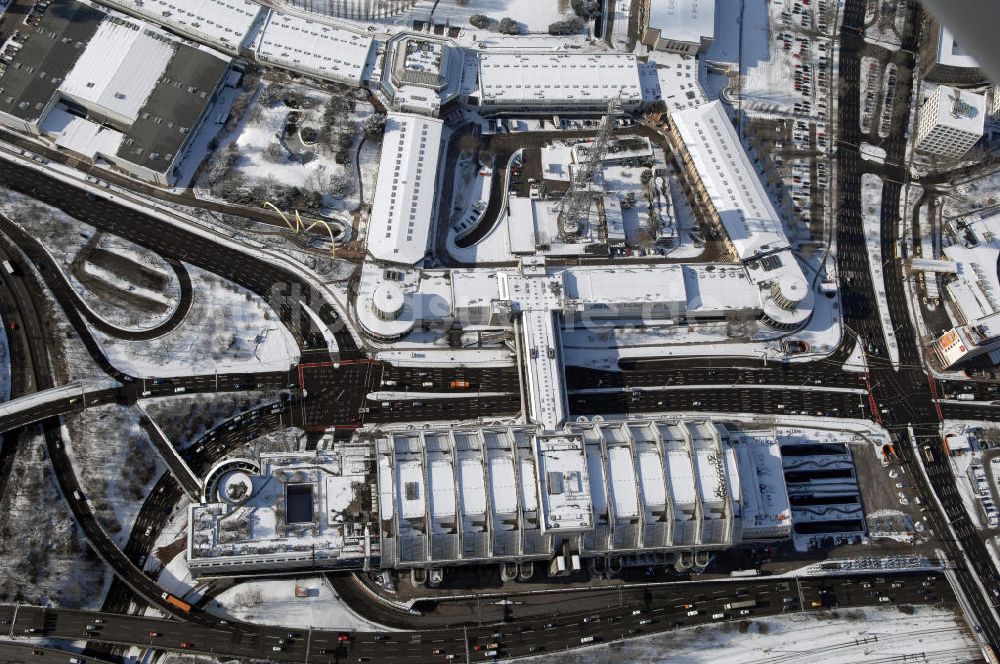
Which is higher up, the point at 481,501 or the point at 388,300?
the point at 388,300

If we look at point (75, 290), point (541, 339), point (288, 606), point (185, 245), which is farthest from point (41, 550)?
point (541, 339)

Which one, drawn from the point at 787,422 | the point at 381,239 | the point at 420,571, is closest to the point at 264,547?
the point at 420,571

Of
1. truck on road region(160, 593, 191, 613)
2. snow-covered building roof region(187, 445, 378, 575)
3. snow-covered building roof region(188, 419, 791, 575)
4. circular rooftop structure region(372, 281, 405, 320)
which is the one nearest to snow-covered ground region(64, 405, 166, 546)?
truck on road region(160, 593, 191, 613)

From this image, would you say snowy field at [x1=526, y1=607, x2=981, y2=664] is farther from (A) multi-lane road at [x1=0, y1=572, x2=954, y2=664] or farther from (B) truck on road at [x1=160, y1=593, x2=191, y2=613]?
(B) truck on road at [x1=160, y1=593, x2=191, y2=613]

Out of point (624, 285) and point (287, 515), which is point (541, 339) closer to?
point (624, 285)

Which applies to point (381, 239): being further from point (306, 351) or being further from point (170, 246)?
point (170, 246)

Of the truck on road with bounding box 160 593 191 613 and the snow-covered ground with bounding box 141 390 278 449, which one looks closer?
the truck on road with bounding box 160 593 191 613
